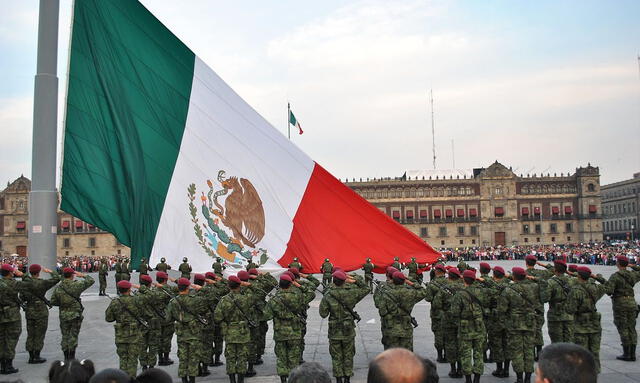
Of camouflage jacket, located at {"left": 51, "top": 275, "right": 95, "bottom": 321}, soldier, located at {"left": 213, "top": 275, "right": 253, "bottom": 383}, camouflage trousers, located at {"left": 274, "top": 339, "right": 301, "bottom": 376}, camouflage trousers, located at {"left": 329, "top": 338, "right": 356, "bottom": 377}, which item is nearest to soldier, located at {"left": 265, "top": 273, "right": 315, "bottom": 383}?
camouflage trousers, located at {"left": 274, "top": 339, "right": 301, "bottom": 376}

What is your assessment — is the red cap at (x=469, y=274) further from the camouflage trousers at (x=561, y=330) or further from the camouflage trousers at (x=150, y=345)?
the camouflage trousers at (x=150, y=345)

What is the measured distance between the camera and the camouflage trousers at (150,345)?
311 inches

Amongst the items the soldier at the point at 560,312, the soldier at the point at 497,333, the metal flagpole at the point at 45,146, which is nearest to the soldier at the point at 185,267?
the metal flagpole at the point at 45,146

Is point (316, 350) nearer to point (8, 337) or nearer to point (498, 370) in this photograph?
point (498, 370)

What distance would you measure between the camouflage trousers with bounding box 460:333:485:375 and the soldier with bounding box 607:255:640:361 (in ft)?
8.64

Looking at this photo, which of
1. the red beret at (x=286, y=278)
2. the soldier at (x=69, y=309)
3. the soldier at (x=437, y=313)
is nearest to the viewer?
the red beret at (x=286, y=278)

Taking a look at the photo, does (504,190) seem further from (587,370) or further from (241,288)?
(587,370)

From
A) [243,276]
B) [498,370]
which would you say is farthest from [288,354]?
[498,370]

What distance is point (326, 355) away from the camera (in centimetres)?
905

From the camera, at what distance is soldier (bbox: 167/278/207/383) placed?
7.32 m

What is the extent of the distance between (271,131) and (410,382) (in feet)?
25.0

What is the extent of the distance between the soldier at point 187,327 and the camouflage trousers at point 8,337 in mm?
2690

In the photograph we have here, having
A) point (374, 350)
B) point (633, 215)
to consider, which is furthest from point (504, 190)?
point (374, 350)

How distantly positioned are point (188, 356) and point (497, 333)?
14.7 ft
